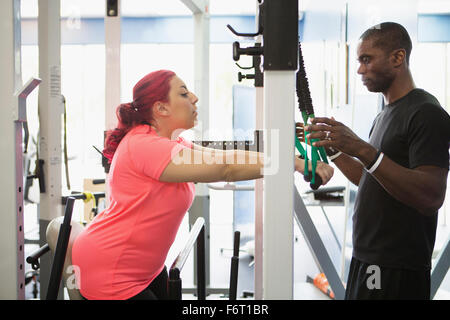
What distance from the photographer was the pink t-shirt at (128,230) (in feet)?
4.14

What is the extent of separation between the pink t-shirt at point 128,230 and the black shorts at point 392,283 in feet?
2.47

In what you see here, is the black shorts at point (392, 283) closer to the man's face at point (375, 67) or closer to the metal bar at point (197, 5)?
the man's face at point (375, 67)

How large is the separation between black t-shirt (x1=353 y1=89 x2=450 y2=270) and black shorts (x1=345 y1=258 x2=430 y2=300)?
0.09 feet

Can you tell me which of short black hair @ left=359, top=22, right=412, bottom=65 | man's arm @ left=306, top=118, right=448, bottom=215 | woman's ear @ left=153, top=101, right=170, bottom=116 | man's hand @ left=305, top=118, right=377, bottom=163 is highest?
short black hair @ left=359, top=22, right=412, bottom=65

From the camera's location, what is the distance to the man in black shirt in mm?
1255

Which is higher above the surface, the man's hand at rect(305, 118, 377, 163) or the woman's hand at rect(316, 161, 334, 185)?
the man's hand at rect(305, 118, 377, 163)

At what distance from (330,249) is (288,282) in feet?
11.5

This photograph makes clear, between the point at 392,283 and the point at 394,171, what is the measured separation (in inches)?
16.5

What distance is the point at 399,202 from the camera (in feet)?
4.55

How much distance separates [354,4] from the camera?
2.87 meters

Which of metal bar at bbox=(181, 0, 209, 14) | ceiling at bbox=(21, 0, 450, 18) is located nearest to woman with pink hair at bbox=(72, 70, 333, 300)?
metal bar at bbox=(181, 0, 209, 14)

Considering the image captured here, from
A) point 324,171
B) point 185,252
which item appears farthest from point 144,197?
point 324,171

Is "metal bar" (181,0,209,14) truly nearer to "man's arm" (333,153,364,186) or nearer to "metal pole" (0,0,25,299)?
"metal pole" (0,0,25,299)
